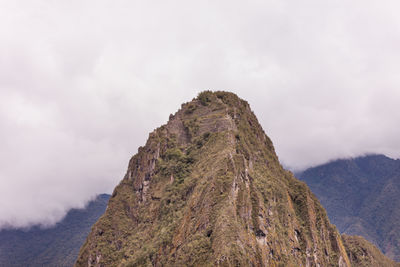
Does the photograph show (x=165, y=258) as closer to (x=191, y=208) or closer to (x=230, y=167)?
(x=191, y=208)

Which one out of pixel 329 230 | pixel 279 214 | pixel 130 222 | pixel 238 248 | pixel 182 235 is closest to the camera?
pixel 238 248

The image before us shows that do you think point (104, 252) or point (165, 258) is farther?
point (104, 252)

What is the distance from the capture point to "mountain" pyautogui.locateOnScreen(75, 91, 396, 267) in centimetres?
5916

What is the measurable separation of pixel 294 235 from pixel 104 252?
4676cm

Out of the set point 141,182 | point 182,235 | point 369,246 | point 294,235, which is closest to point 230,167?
point 182,235

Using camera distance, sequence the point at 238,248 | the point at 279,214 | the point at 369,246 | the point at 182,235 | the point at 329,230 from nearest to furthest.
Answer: the point at 238,248, the point at 182,235, the point at 279,214, the point at 329,230, the point at 369,246

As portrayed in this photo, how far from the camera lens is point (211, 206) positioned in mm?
61938

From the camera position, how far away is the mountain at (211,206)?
59156 mm

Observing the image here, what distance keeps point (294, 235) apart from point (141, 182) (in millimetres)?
42689

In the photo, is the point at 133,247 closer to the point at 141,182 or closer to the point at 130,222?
the point at 130,222

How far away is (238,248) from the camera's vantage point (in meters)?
53.4

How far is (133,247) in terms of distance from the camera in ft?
257

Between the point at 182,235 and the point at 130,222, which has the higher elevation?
the point at 130,222

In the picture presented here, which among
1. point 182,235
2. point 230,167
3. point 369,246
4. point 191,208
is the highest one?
point 230,167
